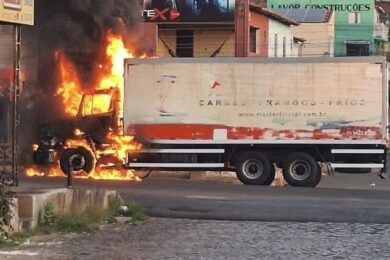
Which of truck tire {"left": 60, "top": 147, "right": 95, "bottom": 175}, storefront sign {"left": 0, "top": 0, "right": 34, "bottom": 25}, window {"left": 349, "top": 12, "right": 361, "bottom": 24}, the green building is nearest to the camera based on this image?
storefront sign {"left": 0, "top": 0, "right": 34, "bottom": 25}

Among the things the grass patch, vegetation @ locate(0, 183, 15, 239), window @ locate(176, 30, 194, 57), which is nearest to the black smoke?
the grass patch

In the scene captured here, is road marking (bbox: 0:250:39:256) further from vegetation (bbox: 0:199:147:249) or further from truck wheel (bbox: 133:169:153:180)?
truck wheel (bbox: 133:169:153:180)

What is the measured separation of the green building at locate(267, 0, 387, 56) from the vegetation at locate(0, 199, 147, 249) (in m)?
59.7

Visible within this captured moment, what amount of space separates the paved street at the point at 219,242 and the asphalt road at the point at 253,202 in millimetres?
892

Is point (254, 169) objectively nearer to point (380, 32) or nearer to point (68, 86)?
point (68, 86)

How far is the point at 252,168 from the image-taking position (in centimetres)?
2145

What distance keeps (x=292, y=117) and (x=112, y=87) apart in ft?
17.3

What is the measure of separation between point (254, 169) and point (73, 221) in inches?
420

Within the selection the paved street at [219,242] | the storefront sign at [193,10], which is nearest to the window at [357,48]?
the storefront sign at [193,10]

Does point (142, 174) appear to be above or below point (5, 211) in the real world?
below

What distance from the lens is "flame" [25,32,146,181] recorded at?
22.0m

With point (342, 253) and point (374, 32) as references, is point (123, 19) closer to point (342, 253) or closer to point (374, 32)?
point (342, 253)

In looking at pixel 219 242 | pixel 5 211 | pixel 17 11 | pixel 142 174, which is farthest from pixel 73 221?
pixel 142 174

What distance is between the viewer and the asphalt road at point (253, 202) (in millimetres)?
13461
